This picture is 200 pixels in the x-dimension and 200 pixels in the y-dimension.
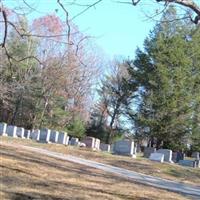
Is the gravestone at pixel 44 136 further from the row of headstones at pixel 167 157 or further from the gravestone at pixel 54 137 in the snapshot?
the row of headstones at pixel 167 157

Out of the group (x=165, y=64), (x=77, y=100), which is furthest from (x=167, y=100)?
(x=77, y=100)


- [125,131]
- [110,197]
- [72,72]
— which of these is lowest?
[110,197]

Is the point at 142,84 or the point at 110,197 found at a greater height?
the point at 142,84

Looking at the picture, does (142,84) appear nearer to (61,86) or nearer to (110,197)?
(61,86)

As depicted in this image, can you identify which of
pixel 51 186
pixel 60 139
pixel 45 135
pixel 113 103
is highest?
pixel 113 103

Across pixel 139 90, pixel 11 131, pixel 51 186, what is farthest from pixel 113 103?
pixel 51 186

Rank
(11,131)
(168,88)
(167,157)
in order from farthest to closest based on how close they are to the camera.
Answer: (168,88), (11,131), (167,157)

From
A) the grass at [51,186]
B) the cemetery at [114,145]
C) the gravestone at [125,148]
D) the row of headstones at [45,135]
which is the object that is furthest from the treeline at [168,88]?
the grass at [51,186]

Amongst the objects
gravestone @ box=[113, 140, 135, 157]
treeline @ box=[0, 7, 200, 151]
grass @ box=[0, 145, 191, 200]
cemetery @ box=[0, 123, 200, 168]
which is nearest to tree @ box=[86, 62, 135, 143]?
treeline @ box=[0, 7, 200, 151]

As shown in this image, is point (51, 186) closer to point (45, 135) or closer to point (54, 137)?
point (45, 135)

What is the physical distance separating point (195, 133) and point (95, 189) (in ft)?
144

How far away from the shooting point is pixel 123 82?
196ft

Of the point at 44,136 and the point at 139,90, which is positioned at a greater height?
the point at 139,90

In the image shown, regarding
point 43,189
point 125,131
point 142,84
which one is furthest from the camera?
point 125,131
